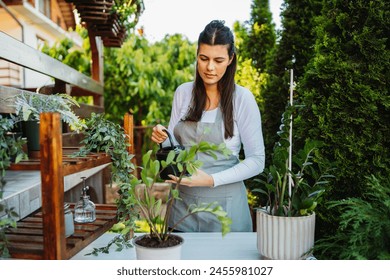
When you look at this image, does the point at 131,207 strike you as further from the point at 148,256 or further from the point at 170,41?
the point at 170,41

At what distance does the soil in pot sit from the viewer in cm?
100

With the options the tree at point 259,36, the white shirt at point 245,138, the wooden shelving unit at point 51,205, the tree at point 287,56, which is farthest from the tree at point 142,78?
the wooden shelving unit at point 51,205

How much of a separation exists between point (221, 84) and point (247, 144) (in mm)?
278

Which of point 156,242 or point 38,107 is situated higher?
point 38,107

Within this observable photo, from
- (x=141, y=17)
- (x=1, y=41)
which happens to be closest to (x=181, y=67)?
(x=141, y=17)

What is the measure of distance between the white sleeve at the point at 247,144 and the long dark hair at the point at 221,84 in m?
0.04

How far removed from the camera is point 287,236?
3.64 ft

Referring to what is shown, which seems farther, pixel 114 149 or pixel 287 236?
pixel 114 149

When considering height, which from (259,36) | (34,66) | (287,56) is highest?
(259,36)

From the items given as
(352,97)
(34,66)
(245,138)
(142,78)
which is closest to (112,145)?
(245,138)

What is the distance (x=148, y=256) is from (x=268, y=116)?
2304 mm

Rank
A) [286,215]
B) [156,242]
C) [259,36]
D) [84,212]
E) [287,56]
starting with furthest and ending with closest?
[259,36]
[287,56]
[84,212]
[286,215]
[156,242]

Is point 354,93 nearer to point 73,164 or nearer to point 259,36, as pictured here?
point 73,164

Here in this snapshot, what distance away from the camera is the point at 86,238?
1.08m
